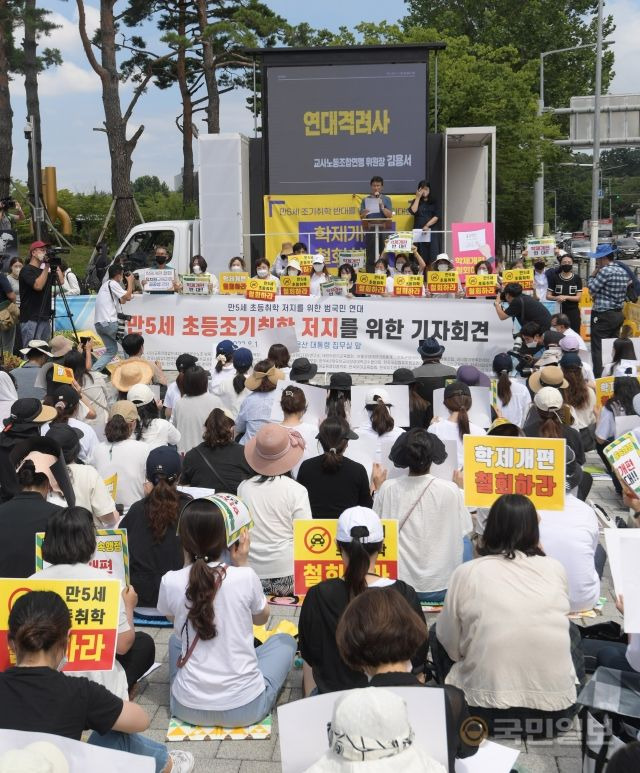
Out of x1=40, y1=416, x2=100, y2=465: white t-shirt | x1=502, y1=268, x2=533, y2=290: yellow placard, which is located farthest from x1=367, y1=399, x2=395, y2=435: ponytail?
x1=502, y1=268, x2=533, y2=290: yellow placard

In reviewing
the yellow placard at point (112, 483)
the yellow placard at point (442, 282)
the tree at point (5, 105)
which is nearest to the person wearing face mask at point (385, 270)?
the yellow placard at point (442, 282)

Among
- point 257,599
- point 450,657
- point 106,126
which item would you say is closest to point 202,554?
point 257,599

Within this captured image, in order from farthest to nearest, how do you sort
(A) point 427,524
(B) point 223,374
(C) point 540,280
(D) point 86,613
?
(C) point 540,280 < (B) point 223,374 < (A) point 427,524 < (D) point 86,613

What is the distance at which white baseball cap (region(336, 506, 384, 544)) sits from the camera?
4234mm

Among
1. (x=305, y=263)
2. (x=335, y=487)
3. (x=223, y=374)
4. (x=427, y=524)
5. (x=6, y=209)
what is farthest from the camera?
(x=6, y=209)

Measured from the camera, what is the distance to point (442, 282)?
13.6 metres

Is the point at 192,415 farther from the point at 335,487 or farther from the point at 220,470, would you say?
the point at 335,487

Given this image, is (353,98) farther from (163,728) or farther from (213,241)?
(163,728)

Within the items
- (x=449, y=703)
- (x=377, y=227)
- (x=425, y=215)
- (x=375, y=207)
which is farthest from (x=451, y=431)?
(x=425, y=215)

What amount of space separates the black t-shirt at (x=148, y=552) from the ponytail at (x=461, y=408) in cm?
239

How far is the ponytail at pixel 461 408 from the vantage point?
23.5ft

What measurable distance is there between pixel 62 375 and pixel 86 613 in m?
4.64

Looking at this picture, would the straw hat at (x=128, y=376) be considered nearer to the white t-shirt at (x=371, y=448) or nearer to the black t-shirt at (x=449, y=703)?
the white t-shirt at (x=371, y=448)

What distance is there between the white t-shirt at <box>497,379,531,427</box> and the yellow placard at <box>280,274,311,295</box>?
571cm
